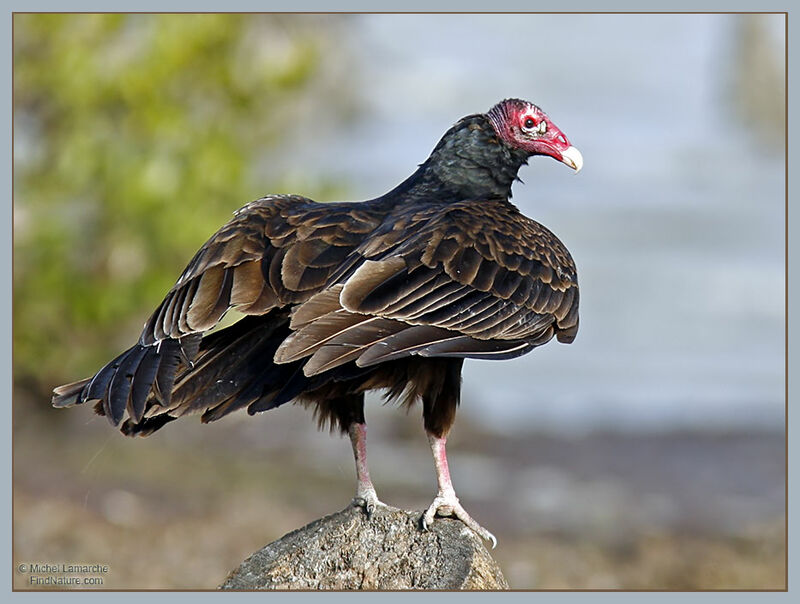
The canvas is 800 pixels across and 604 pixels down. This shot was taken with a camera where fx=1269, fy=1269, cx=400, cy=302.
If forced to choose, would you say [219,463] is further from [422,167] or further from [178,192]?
[422,167]

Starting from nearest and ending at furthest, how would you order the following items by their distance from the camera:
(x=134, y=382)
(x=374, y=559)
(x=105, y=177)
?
(x=134, y=382) < (x=374, y=559) < (x=105, y=177)

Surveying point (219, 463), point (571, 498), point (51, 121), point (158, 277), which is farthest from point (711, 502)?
point (51, 121)

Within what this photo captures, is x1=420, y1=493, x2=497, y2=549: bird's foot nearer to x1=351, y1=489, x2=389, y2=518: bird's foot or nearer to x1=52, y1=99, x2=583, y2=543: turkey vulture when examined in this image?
x1=52, y1=99, x2=583, y2=543: turkey vulture

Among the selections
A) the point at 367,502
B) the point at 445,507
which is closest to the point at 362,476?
the point at 367,502

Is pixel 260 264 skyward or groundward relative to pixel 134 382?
skyward

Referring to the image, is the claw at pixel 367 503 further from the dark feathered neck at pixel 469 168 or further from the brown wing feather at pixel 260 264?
the dark feathered neck at pixel 469 168

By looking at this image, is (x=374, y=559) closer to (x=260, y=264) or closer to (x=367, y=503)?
(x=367, y=503)

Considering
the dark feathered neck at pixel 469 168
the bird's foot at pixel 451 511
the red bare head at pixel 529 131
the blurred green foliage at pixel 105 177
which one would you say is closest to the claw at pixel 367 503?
the bird's foot at pixel 451 511
